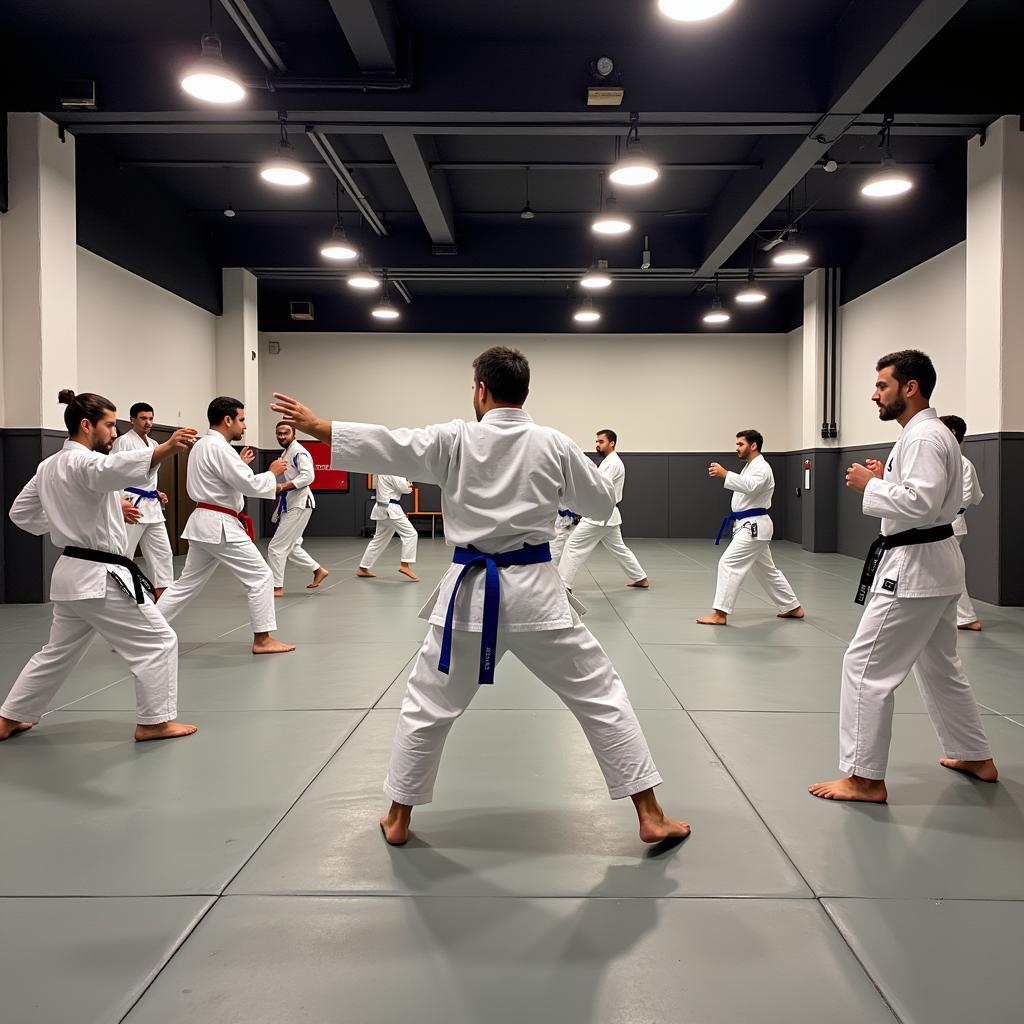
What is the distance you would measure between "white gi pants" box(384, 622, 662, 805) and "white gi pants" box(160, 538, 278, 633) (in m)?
3.07

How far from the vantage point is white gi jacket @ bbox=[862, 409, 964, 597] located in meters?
2.94

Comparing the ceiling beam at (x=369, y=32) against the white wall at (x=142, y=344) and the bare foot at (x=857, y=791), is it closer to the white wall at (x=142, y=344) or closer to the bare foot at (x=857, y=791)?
the white wall at (x=142, y=344)

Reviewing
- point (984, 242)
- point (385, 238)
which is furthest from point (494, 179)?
point (984, 242)

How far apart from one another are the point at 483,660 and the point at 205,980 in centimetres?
110

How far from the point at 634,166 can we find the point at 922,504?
A: 16.5ft

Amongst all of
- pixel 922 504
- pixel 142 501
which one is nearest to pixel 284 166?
pixel 142 501

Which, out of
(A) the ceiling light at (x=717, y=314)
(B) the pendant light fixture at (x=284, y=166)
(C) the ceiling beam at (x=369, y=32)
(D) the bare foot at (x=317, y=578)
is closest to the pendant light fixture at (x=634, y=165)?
(C) the ceiling beam at (x=369, y=32)

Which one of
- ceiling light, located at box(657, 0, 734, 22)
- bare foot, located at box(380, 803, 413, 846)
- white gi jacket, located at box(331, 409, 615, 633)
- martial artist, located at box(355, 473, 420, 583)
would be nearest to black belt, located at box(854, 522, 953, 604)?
white gi jacket, located at box(331, 409, 615, 633)

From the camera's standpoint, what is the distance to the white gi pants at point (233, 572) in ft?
17.8

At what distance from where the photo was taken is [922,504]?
2922 millimetres

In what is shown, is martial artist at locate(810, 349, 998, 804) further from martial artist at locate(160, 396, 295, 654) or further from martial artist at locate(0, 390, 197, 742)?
martial artist at locate(160, 396, 295, 654)

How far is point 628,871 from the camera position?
2.51 metres

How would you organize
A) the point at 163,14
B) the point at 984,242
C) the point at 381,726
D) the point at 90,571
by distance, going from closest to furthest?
the point at 90,571 < the point at 381,726 < the point at 163,14 < the point at 984,242

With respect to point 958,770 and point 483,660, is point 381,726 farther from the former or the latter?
point 958,770
